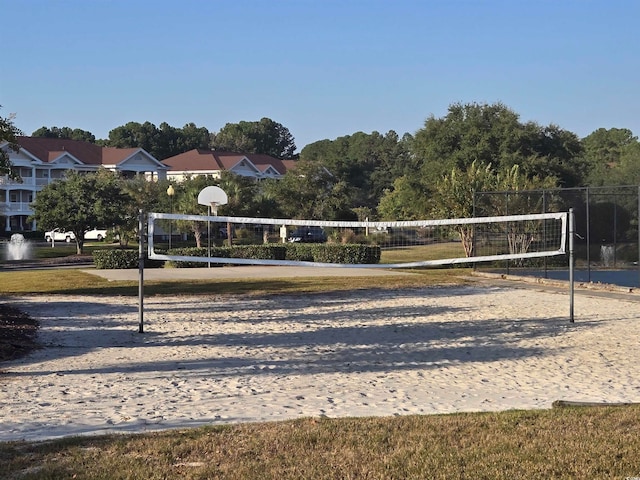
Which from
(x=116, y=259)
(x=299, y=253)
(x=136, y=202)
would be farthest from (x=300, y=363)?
(x=136, y=202)

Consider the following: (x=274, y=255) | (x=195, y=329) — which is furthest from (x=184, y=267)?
(x=195, y=329)

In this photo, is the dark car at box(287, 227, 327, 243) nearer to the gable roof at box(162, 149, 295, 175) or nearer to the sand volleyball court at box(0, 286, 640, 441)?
the gable roof at box(162, 149, 295, 175)

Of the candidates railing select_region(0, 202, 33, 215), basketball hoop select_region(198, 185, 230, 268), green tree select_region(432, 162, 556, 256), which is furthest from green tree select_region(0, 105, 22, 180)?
railing select_region(0, 202, 33, 215)

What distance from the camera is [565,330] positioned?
1270 cm

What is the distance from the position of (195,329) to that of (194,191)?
1220 inches

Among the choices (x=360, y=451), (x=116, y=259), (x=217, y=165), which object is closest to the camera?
(x=360, y=451)

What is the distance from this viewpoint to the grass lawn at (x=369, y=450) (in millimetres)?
4820

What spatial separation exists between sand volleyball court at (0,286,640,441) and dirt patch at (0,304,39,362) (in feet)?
0.77

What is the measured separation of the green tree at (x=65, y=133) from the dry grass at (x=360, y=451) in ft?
357

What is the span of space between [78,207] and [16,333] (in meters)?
30.0

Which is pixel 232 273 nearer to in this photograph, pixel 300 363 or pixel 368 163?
pixel 300 363

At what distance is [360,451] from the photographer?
209 inches

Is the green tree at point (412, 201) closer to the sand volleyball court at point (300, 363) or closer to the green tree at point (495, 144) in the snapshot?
the green tree at point (495, 144)

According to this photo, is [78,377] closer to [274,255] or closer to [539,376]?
[539,376]
